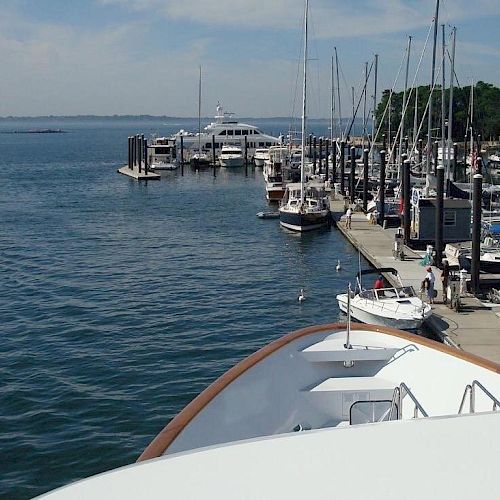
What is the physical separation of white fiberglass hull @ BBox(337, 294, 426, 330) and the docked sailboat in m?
21.1

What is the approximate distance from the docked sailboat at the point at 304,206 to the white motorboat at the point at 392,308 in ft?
67.9

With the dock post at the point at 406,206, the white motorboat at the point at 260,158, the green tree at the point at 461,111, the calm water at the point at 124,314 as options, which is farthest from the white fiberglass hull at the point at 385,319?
the green tree at the point at 461,111

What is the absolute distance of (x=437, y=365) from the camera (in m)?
11.4

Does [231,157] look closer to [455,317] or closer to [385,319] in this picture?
[455,317]

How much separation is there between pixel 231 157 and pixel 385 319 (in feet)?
256

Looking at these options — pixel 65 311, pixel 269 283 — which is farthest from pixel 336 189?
pixel 65 311

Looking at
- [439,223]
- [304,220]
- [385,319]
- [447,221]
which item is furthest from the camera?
[304,220]

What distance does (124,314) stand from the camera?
25.4 meters

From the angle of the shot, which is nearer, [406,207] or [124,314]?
[124,314]

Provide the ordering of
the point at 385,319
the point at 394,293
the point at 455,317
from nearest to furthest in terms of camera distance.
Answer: the point at 385,319 < the point at 455,317 < the point at 394,293

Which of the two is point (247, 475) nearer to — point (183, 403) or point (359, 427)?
point (359, 427)

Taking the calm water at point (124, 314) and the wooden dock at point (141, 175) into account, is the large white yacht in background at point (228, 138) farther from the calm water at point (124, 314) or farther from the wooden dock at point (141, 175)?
the calm water at point (124, 314)

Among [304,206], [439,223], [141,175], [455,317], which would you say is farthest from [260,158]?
[455,317]

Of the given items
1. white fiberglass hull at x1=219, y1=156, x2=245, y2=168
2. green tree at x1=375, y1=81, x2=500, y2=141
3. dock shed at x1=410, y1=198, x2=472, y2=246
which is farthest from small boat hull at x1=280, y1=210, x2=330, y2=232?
green tree at x1=375, y1=81, x2=500, y2=141
